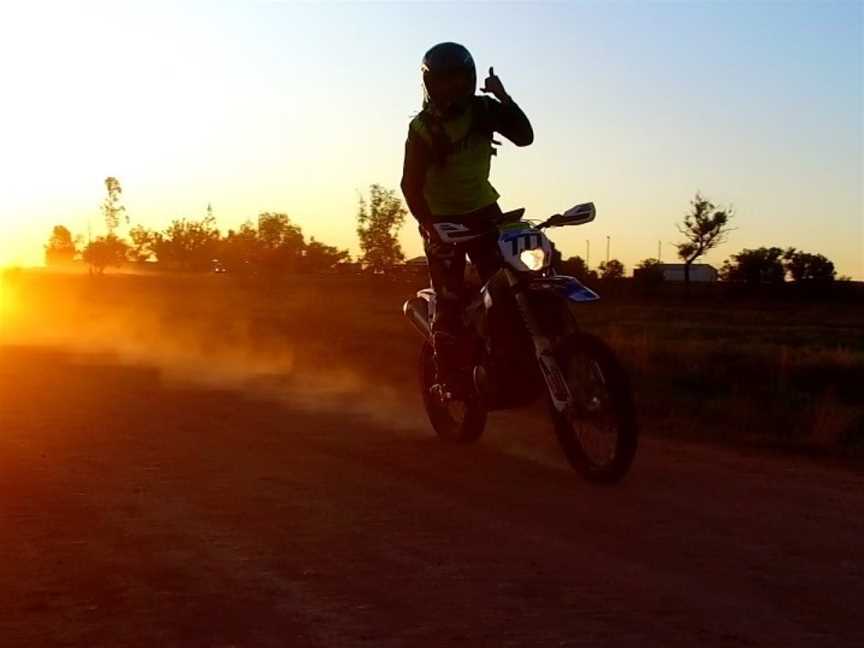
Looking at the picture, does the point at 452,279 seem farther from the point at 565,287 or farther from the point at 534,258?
the point at 565,287

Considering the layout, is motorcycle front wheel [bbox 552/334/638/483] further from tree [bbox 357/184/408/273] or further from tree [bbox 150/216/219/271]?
tree [bbox 150/216/219/271]

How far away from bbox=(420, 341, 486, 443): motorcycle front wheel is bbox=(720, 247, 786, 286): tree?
308ft

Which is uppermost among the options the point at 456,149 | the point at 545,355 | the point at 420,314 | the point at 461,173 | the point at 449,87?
the point at 449,87

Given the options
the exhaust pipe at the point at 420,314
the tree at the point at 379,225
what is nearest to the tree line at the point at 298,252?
the tree at the point at 379,225

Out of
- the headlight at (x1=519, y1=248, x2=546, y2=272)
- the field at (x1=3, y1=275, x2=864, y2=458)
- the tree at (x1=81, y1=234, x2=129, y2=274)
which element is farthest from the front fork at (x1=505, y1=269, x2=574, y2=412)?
the tree at (x1=81, y1=234, x2=129, y2=274)

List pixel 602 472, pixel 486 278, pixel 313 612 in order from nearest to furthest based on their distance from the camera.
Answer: pixel 313 612 → pixel 602 472 → pixel 486 278

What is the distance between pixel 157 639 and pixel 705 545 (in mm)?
2419

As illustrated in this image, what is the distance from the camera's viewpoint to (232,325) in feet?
85.8

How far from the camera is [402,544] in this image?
16.9 feet

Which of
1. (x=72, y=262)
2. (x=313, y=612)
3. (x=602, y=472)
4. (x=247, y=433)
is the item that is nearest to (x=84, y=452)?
(x=247, y=433)

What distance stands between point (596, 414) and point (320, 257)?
72101 millimetres

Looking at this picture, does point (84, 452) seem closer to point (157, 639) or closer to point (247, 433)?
point (247, 433)

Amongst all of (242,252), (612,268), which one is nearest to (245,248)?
(242,252)

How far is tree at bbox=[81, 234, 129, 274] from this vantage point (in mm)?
93625
